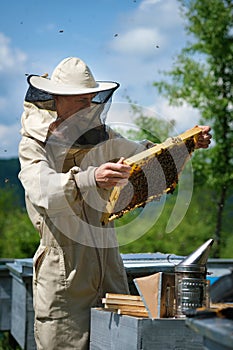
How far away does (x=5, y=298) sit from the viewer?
7.05m

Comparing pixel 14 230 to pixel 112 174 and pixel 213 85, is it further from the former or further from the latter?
pixel 112 174

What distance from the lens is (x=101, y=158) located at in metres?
3.41

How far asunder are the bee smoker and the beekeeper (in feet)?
2.17

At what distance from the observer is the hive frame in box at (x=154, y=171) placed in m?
3.08

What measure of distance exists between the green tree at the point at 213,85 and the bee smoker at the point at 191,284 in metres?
11.1

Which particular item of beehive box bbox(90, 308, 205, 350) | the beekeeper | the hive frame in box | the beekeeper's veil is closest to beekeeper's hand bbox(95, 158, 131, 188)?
the hive frame in box

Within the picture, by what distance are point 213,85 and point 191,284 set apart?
477 inches

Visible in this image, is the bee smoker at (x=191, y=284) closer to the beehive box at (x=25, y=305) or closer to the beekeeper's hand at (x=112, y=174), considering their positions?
the beekeeper's hand at (x=112, y=174)

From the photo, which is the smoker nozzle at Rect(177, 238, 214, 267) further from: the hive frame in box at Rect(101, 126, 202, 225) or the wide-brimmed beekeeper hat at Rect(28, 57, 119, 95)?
the wide-brimmed beekeeper hat at Rect(28, 57, 119, 95)

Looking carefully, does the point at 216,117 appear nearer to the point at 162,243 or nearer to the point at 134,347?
the point at 162,243

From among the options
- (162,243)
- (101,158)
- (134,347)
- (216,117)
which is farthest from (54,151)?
(162,243)

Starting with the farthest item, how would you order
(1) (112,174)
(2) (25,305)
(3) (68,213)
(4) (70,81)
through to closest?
(2) (25,305)
(4) (70,81)
(3) (68,213)
(1) (112,174)

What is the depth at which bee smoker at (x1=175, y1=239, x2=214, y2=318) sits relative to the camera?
8.52 feet

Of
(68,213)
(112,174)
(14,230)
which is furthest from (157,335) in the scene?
(14,230)
